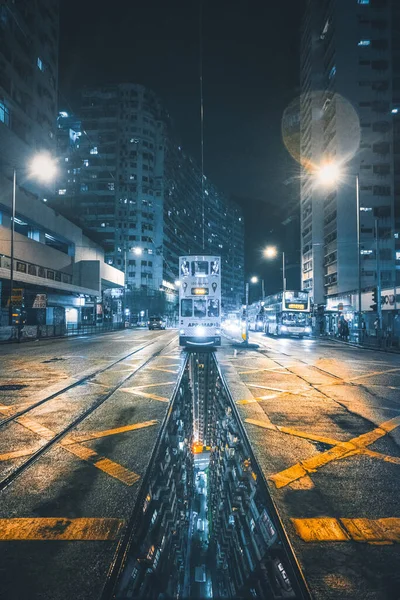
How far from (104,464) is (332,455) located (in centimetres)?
Answer: 274

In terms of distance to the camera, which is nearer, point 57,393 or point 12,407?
point 12,407

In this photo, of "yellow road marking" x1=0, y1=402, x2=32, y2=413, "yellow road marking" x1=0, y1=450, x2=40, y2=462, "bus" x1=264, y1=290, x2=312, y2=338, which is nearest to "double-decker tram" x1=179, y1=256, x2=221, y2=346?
"yellow road marking" x1=0, y1=402, x2=32, y2=413

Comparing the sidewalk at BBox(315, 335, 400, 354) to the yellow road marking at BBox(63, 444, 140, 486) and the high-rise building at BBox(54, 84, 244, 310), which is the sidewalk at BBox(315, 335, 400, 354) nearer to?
the yellow road marking at BBox(63, 444, 140, 486)

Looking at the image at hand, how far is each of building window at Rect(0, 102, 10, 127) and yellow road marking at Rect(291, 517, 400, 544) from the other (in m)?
52.7

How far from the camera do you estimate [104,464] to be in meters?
4.47

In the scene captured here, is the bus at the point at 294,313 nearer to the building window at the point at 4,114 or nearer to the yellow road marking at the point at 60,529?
the yellow road marking at the point at 60,529

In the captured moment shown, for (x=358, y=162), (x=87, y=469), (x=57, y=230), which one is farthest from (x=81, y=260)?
(x=87, y=469)

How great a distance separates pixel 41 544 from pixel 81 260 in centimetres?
5790

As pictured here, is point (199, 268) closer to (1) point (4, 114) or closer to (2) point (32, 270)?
(2) point (32, 270)

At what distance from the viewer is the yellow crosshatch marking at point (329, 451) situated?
4.12 m

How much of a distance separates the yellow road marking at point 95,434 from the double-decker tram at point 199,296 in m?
15.2

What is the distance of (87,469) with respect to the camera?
4328 mm

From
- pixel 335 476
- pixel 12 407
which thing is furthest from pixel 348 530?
pixel 12 407

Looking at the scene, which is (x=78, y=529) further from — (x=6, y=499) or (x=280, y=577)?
(x=280, y=577)
